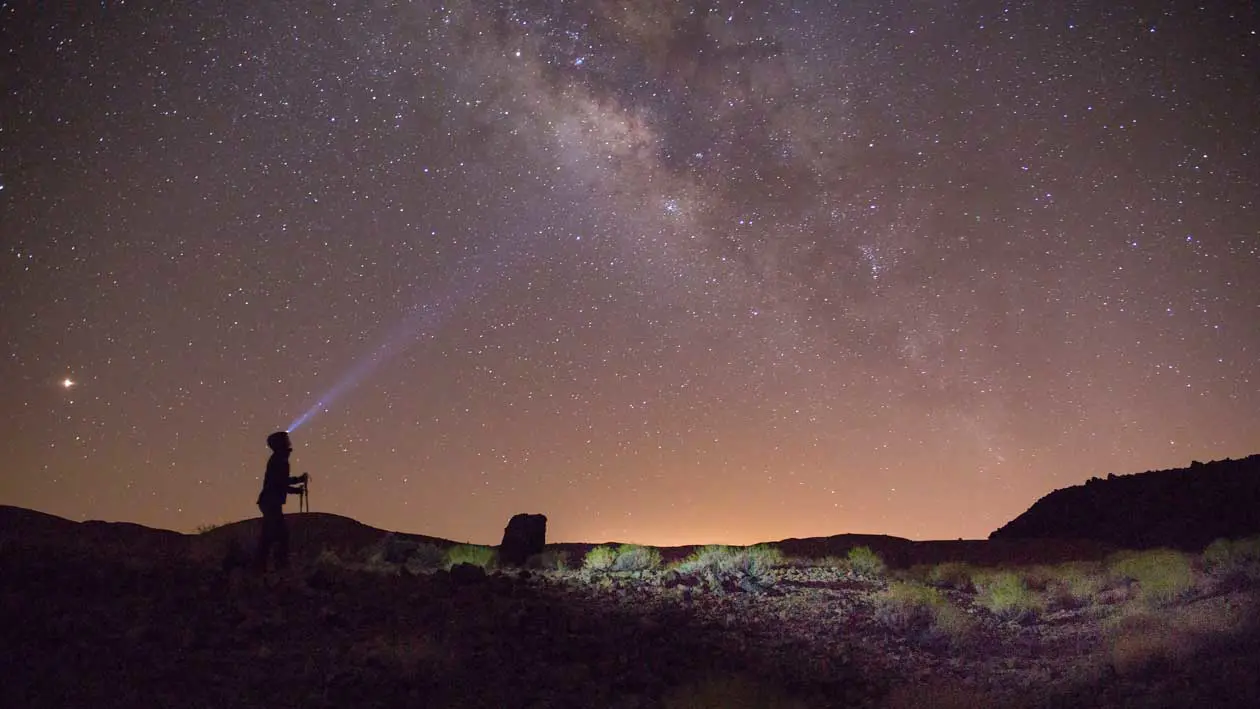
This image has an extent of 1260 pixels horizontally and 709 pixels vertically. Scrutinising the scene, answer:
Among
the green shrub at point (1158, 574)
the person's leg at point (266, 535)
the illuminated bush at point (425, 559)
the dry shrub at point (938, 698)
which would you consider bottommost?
the dry shrub at point (938, 698)

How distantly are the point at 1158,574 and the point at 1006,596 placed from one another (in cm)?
268

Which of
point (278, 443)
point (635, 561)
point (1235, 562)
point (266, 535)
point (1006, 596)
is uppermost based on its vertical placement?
point (278, 443)

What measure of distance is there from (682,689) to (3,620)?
6334 millimetres

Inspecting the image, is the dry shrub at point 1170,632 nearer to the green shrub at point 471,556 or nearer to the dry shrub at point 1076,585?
the dry shrub at point 1076,585

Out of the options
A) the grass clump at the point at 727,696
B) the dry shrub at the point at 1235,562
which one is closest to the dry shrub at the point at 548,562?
the grass clump at the point at 727,696

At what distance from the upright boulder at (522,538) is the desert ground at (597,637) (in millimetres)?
1224

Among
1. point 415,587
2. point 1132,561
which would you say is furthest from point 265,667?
point 1132,561

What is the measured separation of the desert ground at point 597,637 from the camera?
7.06 metres

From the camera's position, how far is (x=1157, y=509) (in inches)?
1067

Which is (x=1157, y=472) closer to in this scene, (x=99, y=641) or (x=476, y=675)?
(x=476, y=675)

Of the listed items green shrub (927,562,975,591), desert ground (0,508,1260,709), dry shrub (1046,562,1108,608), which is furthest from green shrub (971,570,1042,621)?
dry shrub (1046,562,1108,608)

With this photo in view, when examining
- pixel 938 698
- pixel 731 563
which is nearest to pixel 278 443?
pixel 731 563

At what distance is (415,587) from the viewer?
35.4ft

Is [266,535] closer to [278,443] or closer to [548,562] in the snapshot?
[278,443]
